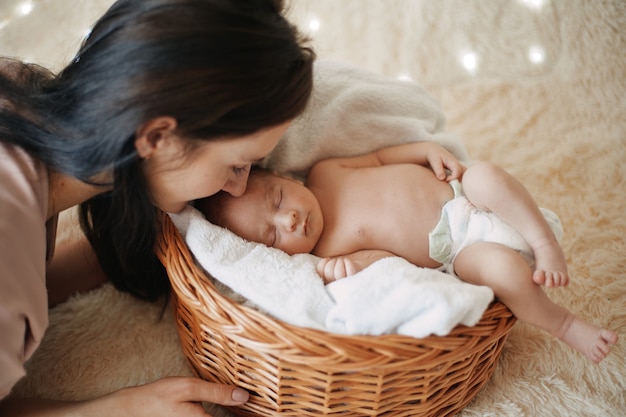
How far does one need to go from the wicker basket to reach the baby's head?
0.12 m

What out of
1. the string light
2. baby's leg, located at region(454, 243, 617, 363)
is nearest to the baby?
baby's leg, located at region(454, 243, 617, 363)

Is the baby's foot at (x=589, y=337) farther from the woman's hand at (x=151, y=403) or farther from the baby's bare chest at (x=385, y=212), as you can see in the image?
the woman's hand at (x=151, y=403)

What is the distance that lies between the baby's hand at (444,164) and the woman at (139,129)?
42 cm

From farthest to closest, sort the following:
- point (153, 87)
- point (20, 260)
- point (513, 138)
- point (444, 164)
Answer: point (513, 138), point (444, 164), point (20, 260), point (153, 87)

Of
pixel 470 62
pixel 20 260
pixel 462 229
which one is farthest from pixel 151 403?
pixel 470 62

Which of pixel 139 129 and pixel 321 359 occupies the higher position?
pixel 139 129

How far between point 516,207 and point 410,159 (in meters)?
0.30

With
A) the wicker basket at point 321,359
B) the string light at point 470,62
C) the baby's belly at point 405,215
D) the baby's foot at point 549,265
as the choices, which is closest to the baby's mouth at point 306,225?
the baby's belly at point 405,215

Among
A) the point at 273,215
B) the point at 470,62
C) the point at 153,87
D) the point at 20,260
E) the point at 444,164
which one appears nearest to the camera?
the point at 153,87

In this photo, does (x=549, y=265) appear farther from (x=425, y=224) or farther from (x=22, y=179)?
(x=22, y=179)

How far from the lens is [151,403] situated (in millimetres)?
1047

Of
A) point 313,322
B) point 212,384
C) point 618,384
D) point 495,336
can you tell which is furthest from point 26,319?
point 618,384

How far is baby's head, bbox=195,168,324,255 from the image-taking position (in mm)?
1144

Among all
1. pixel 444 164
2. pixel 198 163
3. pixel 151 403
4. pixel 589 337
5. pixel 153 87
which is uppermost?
pixel 153 87
